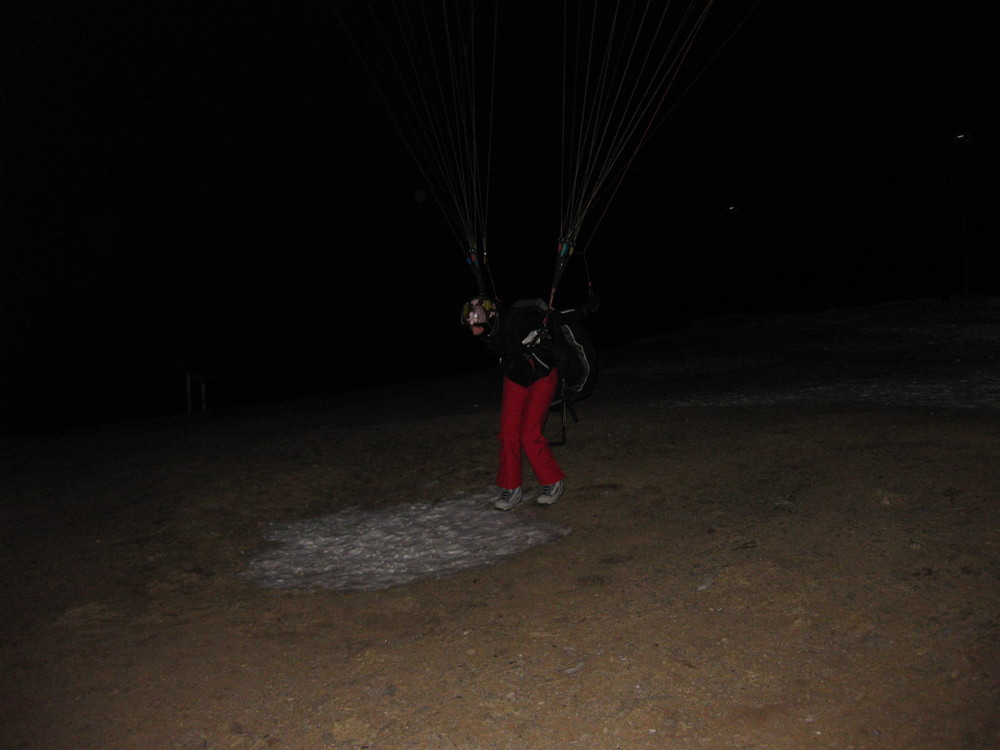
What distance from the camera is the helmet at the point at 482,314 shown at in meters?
7.01

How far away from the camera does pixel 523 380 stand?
7094 mm

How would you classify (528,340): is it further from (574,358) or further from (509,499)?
(509,499)

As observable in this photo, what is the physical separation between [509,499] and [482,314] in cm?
169

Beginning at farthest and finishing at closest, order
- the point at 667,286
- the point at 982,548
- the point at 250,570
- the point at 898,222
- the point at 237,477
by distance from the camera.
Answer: the point at 667,286 < the point at 898,222 < the point at 237,477 < the point at 250,570 < the point at 982,548

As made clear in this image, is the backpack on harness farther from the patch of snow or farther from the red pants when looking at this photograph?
the patch of snow

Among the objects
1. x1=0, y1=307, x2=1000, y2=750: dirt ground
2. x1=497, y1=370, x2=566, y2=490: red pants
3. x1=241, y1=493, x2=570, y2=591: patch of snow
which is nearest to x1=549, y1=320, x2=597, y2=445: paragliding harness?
x1=497, y1=370, x2=566, y2=490: red pants

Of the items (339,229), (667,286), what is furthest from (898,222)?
(339,229)

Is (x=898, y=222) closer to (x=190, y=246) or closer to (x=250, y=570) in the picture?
(x=250, y=570)

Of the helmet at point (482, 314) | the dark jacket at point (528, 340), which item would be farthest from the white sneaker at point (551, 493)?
the helmet at point (482, 314)

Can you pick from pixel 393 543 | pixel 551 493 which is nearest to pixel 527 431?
pixel 551 493

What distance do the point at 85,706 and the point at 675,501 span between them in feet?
15.1

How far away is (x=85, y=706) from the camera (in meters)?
4.29

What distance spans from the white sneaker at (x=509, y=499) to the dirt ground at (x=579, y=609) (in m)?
0.43

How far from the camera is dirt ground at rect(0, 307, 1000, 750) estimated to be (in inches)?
151
